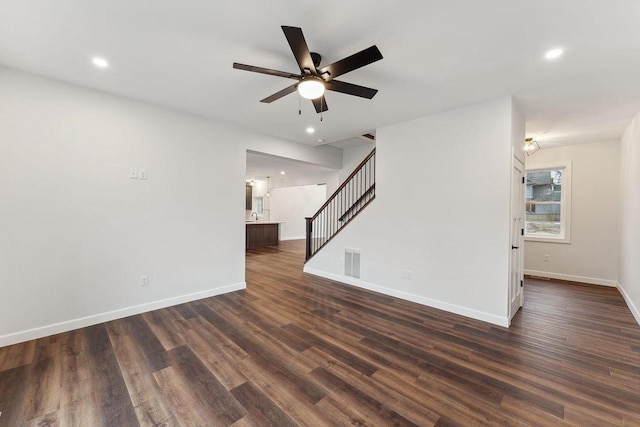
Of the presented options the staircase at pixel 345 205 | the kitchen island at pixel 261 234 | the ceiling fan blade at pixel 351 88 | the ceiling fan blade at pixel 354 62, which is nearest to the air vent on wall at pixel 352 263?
the staircase at pixel 345 205

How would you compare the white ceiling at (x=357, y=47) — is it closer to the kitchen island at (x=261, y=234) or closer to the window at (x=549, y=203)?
the window at (x=549, y=203)

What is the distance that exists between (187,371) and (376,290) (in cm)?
298

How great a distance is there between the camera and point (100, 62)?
8.14 ft

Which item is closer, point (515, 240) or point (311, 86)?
point (311, 86)

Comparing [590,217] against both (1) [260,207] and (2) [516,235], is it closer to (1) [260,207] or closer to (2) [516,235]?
(2) [516,235]

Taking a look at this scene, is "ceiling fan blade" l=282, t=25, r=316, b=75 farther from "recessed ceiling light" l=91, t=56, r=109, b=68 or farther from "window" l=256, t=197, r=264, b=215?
"window" l=256, t=197, r=264, b=215

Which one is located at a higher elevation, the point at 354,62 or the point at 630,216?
the point at 354,62

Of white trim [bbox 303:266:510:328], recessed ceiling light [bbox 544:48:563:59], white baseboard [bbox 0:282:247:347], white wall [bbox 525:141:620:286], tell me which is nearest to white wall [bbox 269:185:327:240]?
white trim [bbox 303:266:510:328]

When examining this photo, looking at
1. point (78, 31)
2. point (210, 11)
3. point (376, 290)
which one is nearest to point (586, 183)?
point (376, 290)

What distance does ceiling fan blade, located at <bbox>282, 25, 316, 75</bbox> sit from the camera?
5.43 ft

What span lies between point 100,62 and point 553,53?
13.5 feet

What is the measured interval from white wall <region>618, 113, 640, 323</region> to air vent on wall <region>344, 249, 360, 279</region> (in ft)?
11.8

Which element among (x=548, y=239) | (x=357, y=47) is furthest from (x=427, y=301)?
(x=548, y=239)

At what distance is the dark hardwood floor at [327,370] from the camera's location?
5.65 ft
